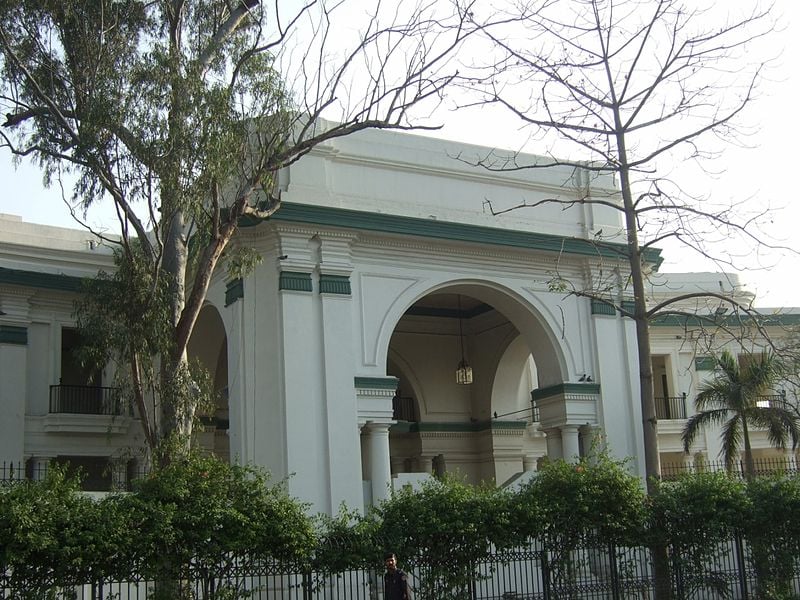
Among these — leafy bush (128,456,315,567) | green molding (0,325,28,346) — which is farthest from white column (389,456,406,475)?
leafy bush (128,456,315,567)

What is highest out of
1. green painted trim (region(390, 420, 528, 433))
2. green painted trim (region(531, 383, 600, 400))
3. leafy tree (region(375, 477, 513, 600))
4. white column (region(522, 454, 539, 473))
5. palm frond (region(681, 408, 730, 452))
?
green painted trim (region(531, 383, 600, 400))

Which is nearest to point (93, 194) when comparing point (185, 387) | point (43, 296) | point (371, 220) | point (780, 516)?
point (185, 387)

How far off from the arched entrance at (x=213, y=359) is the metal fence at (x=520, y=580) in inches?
249

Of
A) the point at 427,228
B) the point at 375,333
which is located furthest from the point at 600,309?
the point at 375,333

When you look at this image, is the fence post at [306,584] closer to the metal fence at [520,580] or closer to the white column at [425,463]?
the metal fence at [520,580]

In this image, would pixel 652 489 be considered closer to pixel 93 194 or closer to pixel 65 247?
pixel 93 194

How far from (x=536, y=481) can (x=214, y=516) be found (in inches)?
199

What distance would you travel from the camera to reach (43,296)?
21125 millimetres

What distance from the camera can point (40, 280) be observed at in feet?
68.3

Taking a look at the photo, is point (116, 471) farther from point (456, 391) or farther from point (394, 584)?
point (456, 391)

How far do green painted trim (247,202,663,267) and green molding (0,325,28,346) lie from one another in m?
6.08

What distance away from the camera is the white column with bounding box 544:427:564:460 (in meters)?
20.1

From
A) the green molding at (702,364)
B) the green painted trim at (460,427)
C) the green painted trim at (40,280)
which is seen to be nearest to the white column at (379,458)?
the green painted trim at (460,427)

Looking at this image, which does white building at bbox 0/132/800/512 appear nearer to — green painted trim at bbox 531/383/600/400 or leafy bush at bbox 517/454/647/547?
green painted trim at bbox 531/383/600/400
